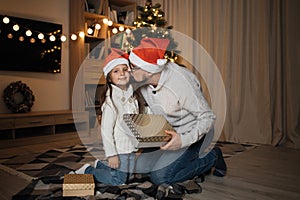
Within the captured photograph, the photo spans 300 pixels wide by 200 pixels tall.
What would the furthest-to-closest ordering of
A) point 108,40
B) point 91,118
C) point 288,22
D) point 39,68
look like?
point 108,40, point 91,118, point 39,68, point 288,22

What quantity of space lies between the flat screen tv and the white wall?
87 millimetres

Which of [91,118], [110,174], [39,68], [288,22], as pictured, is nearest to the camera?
[110,174]

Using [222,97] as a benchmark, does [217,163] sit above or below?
below

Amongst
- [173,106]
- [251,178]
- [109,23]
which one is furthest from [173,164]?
[109,23]

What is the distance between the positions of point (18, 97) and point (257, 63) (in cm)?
248

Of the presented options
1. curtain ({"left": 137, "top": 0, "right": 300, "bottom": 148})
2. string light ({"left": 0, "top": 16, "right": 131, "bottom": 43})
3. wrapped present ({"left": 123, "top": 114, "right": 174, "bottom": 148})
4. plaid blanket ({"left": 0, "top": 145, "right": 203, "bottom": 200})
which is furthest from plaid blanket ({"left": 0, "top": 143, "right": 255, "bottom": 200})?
curtain ({"left": 137, "top": 0, "right": 300, "bottom": 148})

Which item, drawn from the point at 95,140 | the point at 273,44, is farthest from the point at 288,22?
the point at 95,140

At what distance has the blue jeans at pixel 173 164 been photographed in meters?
1.58

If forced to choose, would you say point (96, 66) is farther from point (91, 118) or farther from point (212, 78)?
point (212, 78)

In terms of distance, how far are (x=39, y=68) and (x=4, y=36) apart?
470 mm

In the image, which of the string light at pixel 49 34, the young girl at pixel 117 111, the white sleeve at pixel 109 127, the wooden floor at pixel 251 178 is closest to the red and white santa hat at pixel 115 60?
the young girl at pixel 117 111

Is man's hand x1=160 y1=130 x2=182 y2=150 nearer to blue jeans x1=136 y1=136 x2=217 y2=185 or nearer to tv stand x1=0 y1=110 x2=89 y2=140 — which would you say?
blue jeans x1=136 y1=136 x2=217 y2=185

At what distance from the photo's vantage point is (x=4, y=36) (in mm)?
2902

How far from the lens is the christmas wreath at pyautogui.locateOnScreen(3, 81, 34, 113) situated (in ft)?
9.59
